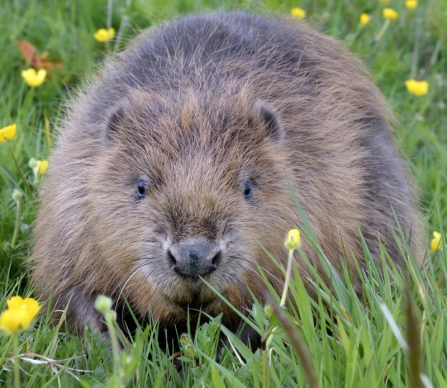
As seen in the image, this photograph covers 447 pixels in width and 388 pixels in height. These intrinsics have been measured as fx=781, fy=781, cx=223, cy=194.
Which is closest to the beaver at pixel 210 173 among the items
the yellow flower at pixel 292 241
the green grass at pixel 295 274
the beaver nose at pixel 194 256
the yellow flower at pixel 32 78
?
the beaver nose at pixel 194 256

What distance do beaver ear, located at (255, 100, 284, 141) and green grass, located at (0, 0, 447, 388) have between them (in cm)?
80

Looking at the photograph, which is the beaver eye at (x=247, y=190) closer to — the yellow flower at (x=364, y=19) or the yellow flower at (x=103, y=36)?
the yellow flower at (x=103, y=36)

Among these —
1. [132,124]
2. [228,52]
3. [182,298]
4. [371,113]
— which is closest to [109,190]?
[132,124]

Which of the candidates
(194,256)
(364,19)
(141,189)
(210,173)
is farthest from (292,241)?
(364,19)

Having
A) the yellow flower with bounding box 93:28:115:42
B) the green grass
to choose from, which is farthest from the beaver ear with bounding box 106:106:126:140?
the yellow flower with bounding box 93:28:115:42

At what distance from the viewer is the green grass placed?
2.77 metres

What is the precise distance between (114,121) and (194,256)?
44.0 inches

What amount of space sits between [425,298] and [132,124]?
1566 millimetres

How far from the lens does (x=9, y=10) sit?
241 inches

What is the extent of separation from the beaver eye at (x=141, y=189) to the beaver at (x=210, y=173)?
0.04ft

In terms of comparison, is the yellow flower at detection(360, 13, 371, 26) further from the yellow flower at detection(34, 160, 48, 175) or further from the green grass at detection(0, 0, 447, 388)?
the yellow flower at detection(34, 160, 48, 175)

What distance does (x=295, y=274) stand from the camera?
2922 millimetres

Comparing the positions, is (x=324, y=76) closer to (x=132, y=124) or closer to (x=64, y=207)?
(x=132, y=124)

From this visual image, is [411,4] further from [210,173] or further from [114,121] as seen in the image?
[210,173]
